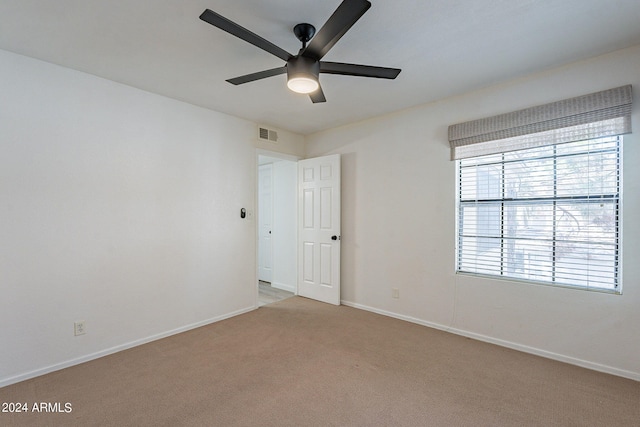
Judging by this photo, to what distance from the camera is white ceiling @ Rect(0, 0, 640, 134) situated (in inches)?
69.3

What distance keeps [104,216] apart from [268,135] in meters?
2.17

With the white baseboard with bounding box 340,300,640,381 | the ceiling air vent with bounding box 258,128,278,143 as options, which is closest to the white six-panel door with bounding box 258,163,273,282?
the ceiling air vent with bounding box 258,128,278,143

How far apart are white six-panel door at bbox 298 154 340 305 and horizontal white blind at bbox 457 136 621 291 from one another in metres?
1.60

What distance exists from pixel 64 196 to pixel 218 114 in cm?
175

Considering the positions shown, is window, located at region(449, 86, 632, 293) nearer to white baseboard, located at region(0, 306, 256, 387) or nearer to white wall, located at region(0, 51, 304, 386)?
white wall, located at region(0, 51, 304, 386)

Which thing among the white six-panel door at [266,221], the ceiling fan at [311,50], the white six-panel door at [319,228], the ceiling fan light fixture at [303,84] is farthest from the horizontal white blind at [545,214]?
the white six-panel door at [266,221]

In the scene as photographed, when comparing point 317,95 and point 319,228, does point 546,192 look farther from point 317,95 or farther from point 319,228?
point 319,228

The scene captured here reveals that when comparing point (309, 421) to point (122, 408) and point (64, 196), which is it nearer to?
point (122, 408)

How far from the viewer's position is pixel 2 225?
85.7 inches

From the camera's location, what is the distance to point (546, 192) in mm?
2623

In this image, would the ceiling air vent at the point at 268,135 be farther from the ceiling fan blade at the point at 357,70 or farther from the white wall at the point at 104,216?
the ceiling fan blade at the point at 357,70

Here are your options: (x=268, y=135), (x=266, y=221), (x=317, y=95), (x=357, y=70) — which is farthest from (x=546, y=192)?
(x=266, y=221)

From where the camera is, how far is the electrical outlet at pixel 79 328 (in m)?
2.48

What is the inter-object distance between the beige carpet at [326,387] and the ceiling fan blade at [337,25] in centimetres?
224
